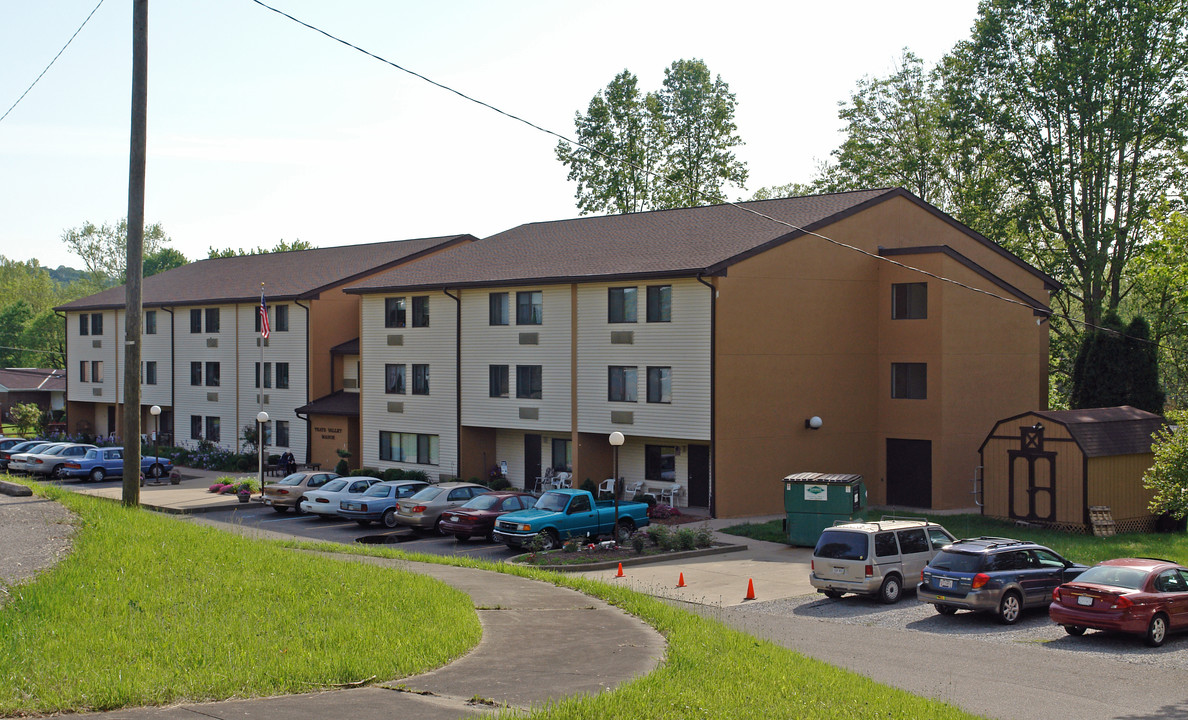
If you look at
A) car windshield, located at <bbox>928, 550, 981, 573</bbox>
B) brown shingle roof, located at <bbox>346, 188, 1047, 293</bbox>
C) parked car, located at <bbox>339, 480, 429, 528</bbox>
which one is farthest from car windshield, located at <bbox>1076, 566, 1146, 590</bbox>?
parked car, located at <bbox>339, 480, 429, 528</bbox>

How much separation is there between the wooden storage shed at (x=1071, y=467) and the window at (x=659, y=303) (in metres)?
10.4

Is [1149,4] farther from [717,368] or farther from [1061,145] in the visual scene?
[717,368]

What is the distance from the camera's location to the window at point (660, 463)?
34219 mm

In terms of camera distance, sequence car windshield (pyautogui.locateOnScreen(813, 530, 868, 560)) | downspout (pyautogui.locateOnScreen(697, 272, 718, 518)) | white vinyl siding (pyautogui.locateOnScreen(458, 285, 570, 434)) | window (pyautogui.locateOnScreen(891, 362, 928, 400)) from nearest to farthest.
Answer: car windshield (pyautogui.locateOnScreen(813, 530, 868, 560)) < downspout (pyautogui.locateOnScreen(697, 272, 718, 518)) < window (pyautogui.locateOnScreen(891, 362, 928, 400)) < white vinyl siding (pyautogui.locateOnScreen(458, 285, 570, 434))

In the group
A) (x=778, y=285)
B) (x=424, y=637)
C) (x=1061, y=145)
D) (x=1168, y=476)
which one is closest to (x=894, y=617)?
(x=1168, y=476)

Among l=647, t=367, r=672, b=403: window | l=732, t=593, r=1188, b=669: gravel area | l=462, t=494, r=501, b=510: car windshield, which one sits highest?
l=647, t=367, r=672, b=403: window

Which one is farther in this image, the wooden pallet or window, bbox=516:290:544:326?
window, bbox=516:290:544:326

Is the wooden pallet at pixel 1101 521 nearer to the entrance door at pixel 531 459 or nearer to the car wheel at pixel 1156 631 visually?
the car wheel at pixel 1156 631

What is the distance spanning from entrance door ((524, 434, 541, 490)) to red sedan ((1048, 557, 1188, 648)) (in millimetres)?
22573

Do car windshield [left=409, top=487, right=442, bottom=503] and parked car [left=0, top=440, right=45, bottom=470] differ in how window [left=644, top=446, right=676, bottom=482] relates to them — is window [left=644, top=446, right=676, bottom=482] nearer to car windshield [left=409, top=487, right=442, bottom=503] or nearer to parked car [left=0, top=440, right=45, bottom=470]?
car windshield [left=409, top=487, right=442, bottom=503]

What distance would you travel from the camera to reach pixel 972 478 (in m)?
34.8

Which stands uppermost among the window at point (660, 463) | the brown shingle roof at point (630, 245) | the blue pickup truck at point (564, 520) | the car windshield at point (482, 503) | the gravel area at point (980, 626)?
the brown shingle roof at point (630, 245)

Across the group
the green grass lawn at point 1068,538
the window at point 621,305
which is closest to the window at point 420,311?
the window at point 621,305

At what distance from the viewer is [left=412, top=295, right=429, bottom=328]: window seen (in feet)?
131
